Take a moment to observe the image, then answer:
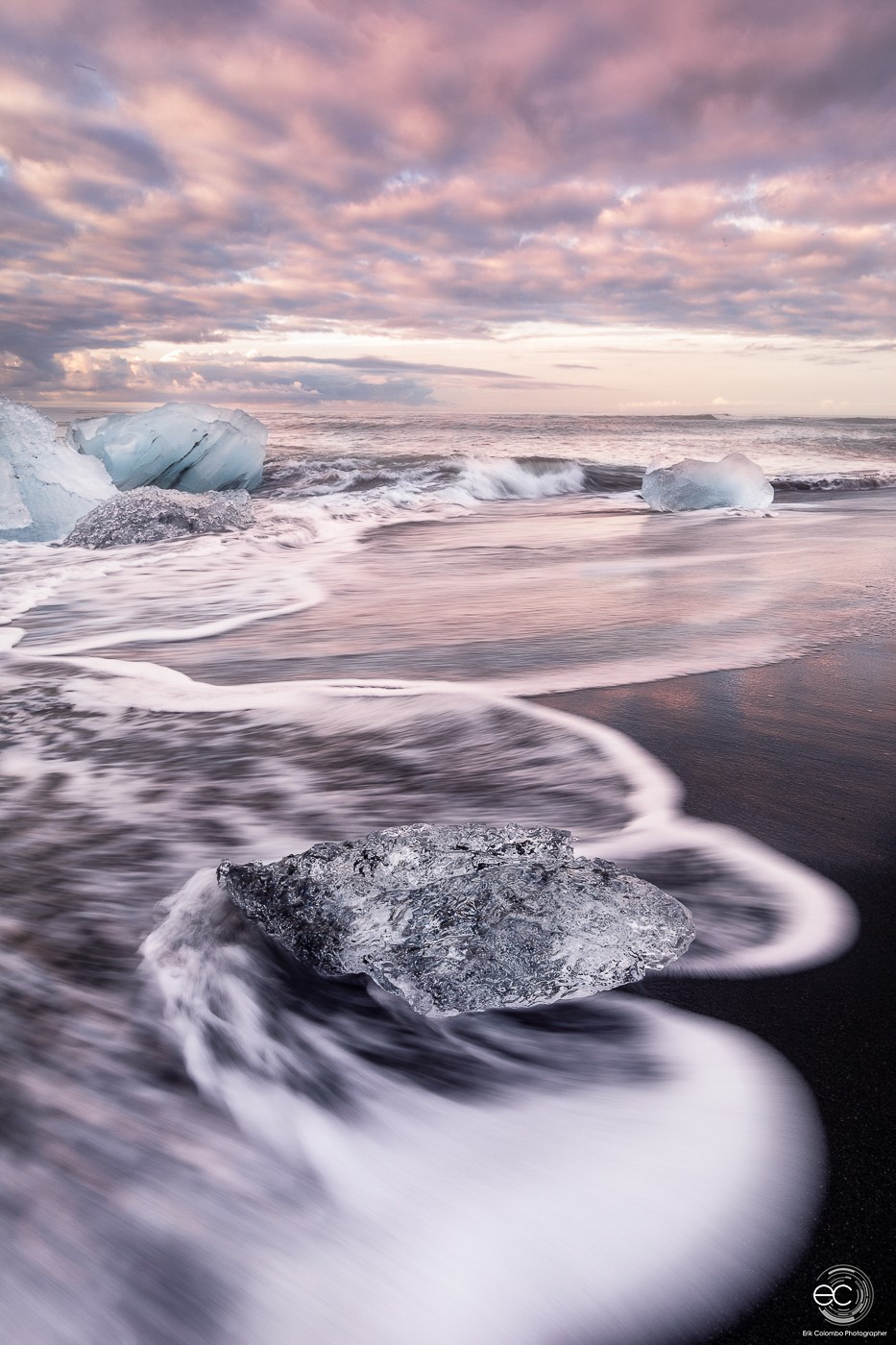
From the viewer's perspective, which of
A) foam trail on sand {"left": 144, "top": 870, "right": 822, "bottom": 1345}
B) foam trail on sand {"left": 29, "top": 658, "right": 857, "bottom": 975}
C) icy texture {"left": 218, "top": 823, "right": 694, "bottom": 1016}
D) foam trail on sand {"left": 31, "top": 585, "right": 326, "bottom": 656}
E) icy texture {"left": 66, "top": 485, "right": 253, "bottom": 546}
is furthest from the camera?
icy texture {"left": 66, "top": 485, "right": 253, "bottom": 546}

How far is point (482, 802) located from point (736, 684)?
133 cm

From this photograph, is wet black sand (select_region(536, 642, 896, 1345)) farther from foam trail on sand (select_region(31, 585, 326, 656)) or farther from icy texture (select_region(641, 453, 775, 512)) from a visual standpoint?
icy texture (select_region(641, 453, 775, 512))

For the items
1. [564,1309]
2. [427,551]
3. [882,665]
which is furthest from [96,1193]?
[427,551]

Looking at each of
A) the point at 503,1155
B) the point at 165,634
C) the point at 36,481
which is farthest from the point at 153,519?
the point at 503,1155

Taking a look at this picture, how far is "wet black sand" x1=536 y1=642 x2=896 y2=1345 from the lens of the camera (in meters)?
0.96

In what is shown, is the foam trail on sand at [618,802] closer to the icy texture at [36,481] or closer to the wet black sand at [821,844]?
the wet black sand at [821,844]

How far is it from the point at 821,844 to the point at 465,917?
3.00ft

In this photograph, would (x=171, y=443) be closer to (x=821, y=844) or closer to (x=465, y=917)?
(x=821, y=844)

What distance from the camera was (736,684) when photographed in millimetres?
3033

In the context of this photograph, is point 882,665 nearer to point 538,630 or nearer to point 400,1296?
point 538,630

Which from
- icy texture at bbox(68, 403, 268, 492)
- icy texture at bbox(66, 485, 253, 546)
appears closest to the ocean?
icy texture at bbox(66, 485, 253, 546)

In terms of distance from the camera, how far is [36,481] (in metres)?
8.43

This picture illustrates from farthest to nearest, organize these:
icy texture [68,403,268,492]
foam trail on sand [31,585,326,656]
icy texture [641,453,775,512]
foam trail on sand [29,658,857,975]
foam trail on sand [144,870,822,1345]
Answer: icy texture [68,403,268,492] → icy texture [641,453,775,512] → foam trail on sand [31,585,326,656] → foam trail on sand [29,658,857,975] → foam trail on sand [144,870,822,1345]

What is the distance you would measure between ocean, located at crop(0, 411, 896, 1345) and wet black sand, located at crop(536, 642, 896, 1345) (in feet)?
0.07
